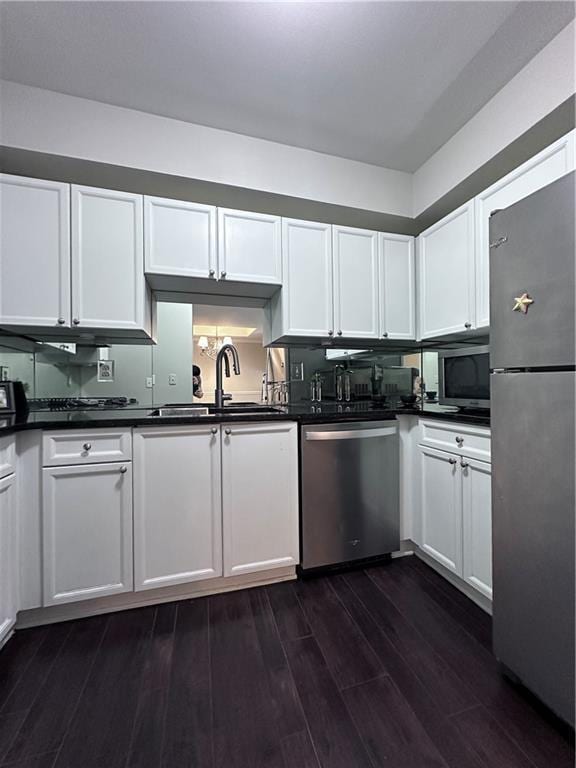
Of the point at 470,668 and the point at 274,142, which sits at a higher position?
the point at 274,142

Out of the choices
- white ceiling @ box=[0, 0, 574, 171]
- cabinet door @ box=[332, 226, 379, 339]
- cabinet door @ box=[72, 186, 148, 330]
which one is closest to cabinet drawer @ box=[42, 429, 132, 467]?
cabinet door @ box=[72, 186, 148, 330]

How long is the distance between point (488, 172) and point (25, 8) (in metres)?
2.38

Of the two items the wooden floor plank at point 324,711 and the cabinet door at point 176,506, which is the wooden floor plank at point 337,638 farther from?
the cabinet door at point 176,506

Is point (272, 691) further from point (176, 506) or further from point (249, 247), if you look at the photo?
point (249, 247)

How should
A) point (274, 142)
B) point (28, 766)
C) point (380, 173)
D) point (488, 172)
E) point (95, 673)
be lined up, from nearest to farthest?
point (28, 766)
point (95, 673)
point (488, 172)
point (274, 142)
point (380, 173)

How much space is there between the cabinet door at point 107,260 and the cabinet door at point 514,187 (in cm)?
190

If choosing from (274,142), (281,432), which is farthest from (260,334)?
(274,142)

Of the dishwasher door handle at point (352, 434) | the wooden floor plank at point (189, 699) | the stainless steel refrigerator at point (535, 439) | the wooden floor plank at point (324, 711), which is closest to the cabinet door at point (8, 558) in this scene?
the wooden floor plank at point (189, 699)

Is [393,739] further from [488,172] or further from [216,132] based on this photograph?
[216,132]

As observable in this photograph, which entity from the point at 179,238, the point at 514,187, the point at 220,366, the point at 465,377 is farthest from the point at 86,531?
the point at 514,187

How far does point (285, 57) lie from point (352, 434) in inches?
75.7

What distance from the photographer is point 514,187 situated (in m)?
1.72

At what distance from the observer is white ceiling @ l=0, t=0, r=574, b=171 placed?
143cm

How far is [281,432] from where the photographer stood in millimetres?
1861
